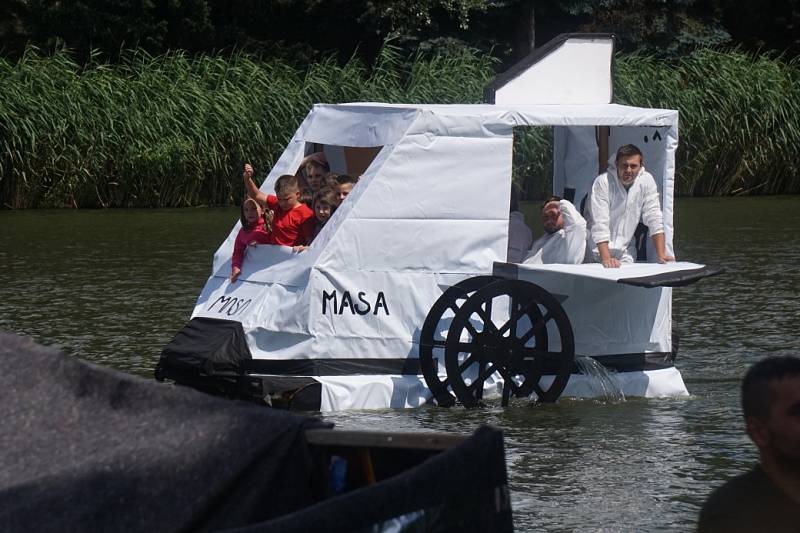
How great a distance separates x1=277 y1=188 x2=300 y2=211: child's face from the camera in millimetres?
10016

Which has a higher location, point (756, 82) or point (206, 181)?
point (756, 82)

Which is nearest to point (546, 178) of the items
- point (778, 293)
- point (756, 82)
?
point (756, 82)

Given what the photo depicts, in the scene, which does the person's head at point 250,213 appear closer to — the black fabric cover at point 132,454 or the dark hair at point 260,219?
the dark hair at point 260,219

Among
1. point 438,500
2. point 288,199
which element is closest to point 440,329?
point 288,199

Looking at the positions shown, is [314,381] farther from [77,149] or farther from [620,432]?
[77,149]

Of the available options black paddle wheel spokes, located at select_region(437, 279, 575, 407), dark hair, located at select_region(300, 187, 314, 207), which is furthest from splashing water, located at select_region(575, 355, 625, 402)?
dark hair, located at select_region(300, 187, 314, 207)

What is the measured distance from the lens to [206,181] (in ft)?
93.6

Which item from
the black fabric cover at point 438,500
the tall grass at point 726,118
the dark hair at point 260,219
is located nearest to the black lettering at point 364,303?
the dark hair at point 260,219

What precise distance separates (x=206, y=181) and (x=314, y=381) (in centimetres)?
1962

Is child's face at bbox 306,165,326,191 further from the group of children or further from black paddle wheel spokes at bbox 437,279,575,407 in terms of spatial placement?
black paddle wheel spokes at bbox 437,279,575,407

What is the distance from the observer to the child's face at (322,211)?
990cm

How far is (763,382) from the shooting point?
3.73 m

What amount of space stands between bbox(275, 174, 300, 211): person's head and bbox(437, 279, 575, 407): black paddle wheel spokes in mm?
1394

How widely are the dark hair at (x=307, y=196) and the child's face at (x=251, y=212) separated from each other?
0.35 metres
